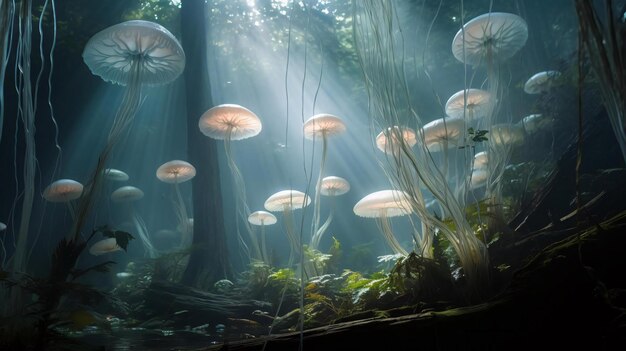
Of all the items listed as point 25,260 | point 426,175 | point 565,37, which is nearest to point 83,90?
point 25,260

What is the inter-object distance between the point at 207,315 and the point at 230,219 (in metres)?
13.4

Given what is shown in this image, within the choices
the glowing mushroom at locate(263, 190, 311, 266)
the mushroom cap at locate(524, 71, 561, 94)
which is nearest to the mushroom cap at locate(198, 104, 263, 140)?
the glowing mushroom at locate(263, 190, 311, 266)

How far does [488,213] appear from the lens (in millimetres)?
3121

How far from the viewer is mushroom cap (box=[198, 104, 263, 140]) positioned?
239 inches

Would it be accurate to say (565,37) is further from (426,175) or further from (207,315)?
(207,315)

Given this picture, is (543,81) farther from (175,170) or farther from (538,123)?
(175,170)

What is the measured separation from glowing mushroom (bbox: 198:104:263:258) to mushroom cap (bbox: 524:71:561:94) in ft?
18.6

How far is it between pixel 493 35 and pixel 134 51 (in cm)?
506

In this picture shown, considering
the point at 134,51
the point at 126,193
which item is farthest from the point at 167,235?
the point at 134,51

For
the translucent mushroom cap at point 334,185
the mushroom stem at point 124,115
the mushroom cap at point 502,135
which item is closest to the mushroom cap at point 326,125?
the mushroom cap at point 502,135

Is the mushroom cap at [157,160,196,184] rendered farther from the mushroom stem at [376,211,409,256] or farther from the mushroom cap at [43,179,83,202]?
the mushroom stem at [376,211,409,256]

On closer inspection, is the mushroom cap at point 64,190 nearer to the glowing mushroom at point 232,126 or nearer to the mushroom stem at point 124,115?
the glowing mushroom at point 232,126

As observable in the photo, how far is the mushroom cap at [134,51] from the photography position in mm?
4191

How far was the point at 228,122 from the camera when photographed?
21.5ft
